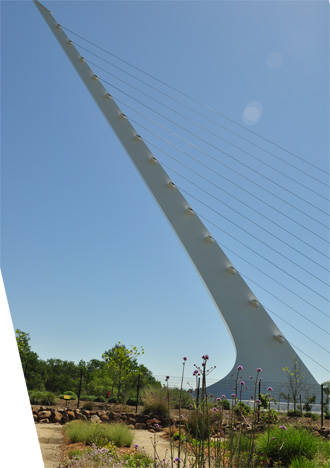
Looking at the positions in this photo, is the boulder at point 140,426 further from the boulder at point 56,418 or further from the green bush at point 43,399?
the green bush at point 43,399

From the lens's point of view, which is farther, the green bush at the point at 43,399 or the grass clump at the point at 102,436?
the green bush at the point at 43,399

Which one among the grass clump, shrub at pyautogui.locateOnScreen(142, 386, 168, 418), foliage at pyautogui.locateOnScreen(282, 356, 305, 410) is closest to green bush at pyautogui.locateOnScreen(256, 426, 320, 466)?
the grass clump

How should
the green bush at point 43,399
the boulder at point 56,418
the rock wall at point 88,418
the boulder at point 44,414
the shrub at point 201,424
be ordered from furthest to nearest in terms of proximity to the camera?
the green bush at point 43,399 → the boulder at point 44,414 → the boulder at point 56,418 → the rock wall at point 88,418 → the shrub at point 201,424

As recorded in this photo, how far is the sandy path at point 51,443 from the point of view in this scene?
15.7ft

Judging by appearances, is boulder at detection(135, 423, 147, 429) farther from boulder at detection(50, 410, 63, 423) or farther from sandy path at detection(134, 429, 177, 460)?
boulder at detection(50, 410, 63, 423)

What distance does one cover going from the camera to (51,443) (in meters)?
6.10

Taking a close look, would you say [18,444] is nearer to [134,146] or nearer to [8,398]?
[8,398]

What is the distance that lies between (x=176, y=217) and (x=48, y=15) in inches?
455

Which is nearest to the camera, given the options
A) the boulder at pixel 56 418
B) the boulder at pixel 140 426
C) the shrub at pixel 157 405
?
the boulder at pixel 140 426

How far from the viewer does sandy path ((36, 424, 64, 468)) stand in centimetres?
479

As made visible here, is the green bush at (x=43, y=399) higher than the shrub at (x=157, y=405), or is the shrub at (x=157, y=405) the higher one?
the shrub at (x=157, y=405)

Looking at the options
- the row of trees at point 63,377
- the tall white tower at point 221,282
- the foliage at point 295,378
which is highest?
the tall white tower at point 221,282

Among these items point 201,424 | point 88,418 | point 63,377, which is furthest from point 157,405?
point 63,377

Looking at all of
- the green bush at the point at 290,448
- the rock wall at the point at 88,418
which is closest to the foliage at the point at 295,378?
the rock wall at the point at 88,418
